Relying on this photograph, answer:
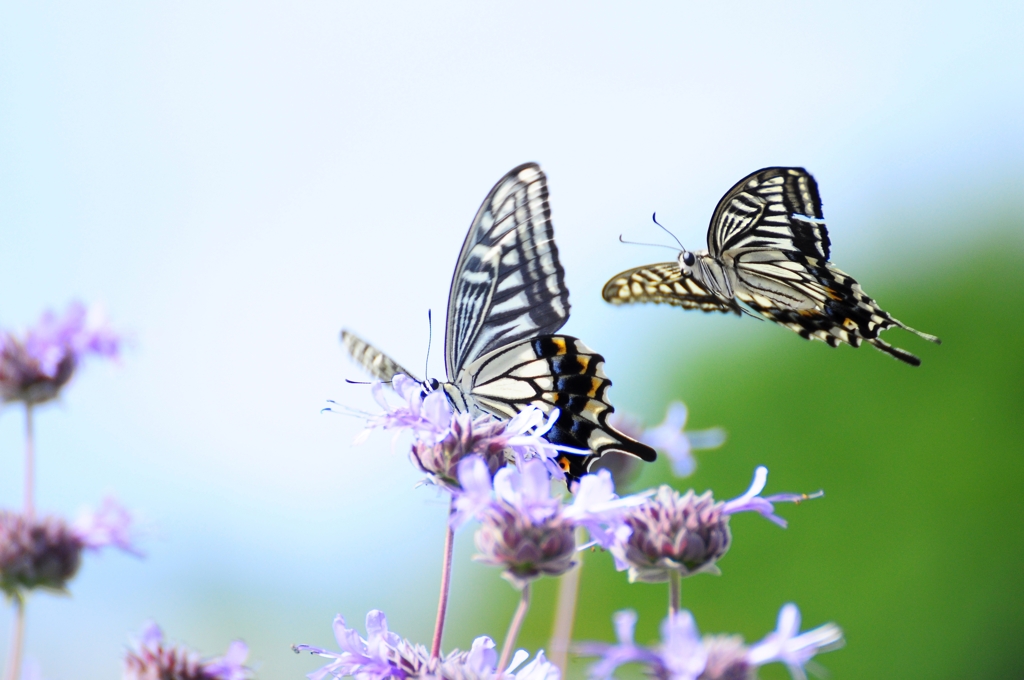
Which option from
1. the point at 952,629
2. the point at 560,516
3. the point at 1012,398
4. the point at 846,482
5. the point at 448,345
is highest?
the point at 448,345

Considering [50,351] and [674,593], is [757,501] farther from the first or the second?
[50,351]

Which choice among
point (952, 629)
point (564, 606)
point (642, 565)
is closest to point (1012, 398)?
point (952, 629)

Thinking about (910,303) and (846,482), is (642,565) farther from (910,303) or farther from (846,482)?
(910,303)

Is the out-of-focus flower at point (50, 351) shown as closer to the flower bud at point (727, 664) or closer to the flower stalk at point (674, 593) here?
the flower stalk at point (674, 593)

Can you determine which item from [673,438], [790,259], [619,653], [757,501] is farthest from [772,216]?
[619,653]

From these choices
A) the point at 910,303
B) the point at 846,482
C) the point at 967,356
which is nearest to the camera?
the point at 846,482
